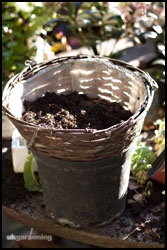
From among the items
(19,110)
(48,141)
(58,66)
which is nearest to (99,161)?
(48,141)

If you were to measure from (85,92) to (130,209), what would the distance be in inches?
23.3

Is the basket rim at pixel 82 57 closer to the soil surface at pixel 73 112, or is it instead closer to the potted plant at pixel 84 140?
the potted plant at pixel 84 140

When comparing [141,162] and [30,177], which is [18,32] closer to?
[30,177]

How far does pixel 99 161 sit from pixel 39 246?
3.24 feet

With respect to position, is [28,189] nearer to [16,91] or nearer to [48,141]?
[16,91]

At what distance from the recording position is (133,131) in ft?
4.33

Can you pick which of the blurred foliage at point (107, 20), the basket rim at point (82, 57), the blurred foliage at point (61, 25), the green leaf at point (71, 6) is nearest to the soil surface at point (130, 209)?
the basket rim at point (82, 57)

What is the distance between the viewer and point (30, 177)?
1803 mm

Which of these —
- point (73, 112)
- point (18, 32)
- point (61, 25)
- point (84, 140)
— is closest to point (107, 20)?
point (61, 25)

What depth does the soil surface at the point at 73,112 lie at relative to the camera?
150 cm

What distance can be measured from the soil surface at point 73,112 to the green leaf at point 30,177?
276mm

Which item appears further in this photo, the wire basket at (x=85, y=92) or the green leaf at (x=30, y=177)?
the green leaf at (x=30, y=177)

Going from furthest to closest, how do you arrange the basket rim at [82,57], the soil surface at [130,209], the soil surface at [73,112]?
the soil surface at [130,209] → the soil surface at [73,112] → the basket rim at [82,57]

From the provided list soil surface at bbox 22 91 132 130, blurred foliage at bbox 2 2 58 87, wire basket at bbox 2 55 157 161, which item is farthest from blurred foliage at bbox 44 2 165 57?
soil surface at bbox 22 91 132 130
